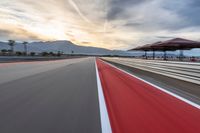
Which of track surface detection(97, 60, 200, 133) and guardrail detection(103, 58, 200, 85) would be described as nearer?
track surface detection(97, 60, 200, 133)

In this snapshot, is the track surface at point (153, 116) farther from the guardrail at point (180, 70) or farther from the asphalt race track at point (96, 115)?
Answer: the guardrail at point (180, 70)

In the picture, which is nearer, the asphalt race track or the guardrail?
the asphalt race track

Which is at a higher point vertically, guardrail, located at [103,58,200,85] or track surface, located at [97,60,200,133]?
guardrail, located at [103,58,200,85]

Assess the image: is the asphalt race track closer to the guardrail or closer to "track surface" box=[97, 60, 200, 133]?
"track surface" box=[97, 60, 200, 133]

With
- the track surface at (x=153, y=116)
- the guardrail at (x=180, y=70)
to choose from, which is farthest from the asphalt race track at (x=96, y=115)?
the guardrail at (x=180, y=70)

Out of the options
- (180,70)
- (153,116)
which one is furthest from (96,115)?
(180,70)

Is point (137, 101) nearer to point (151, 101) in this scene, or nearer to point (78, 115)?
point (151, 101)

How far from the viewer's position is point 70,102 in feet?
28.7

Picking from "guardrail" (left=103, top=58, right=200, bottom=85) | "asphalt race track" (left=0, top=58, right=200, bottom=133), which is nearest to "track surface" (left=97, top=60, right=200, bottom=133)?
"asphalt race track" (left=0, top=58, right=200, bottom=133)

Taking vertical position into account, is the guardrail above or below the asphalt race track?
above

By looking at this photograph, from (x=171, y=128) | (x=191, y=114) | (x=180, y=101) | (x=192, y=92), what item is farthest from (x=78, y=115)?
(x=192, y=92)

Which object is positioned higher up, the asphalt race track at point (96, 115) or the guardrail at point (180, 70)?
the guardrail at point (180, 70)

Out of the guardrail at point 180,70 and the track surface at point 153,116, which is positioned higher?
the guardrail at point 180,70

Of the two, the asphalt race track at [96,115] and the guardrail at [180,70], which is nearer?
the asphalt race track at [96,115]
